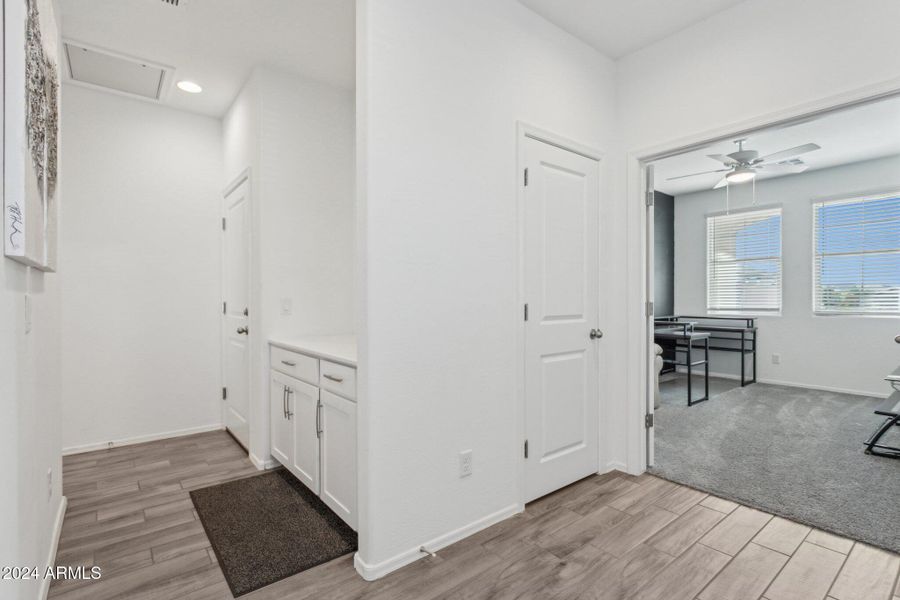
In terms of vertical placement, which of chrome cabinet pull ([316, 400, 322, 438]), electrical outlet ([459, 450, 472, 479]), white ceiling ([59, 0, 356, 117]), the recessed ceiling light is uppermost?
white ceiling ([59, 0, 356, 117])

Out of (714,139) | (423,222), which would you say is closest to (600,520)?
(423,222)

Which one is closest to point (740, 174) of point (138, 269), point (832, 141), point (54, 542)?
point (832, 141)

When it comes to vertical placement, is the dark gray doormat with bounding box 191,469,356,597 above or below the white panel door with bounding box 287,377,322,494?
below

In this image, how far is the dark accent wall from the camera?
6543 mm

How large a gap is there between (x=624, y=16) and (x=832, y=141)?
139 inches

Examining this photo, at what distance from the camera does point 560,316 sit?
2605mm

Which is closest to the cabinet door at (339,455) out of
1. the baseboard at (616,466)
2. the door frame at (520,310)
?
the door frame at (520,310)

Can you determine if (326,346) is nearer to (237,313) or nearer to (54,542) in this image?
(237,313)

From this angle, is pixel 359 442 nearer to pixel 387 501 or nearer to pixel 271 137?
pixel 387 501

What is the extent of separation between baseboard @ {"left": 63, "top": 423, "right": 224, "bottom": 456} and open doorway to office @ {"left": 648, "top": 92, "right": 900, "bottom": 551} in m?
3.59

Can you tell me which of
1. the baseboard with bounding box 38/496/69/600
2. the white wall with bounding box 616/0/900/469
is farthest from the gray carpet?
the baseboard with bounding box 38/496/69/600

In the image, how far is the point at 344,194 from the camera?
11.3ft

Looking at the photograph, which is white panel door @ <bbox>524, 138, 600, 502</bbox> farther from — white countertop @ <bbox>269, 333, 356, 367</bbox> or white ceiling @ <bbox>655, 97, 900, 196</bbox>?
white ceiling @ <bbox>655, 97, 900, 196</bbox>

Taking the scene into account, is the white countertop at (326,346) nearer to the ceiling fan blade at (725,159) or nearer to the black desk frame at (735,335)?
the ceiling fan blade at (725,159)
